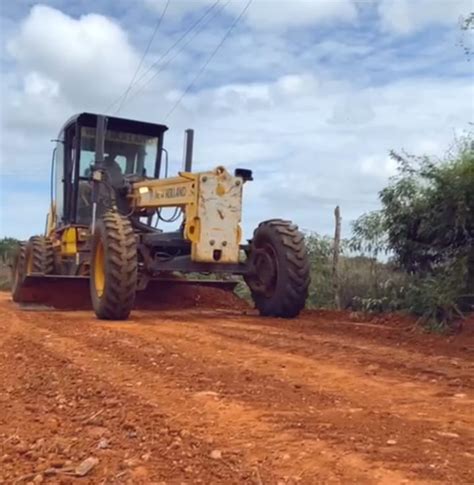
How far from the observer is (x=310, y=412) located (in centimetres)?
528

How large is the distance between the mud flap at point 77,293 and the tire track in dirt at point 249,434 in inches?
257

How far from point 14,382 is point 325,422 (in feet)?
9.06

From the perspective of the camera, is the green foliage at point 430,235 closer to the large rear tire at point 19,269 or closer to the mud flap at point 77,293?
the mud flap at point 77,293

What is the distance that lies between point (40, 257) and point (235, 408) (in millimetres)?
10529

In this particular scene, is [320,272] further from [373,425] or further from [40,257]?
[373,425]

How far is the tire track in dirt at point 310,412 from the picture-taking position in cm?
436

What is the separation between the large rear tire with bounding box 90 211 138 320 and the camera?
35.4 feet

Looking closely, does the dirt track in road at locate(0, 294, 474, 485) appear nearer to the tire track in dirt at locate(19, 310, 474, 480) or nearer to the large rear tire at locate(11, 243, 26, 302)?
the tire track in dirt at locate(19, 310, 474, 480)

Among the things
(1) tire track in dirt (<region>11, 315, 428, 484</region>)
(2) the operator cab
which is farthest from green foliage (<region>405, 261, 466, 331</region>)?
(2) the operator cab

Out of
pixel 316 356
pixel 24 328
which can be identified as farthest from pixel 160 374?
pixel 24 328

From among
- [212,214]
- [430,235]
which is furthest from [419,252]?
[212,214]

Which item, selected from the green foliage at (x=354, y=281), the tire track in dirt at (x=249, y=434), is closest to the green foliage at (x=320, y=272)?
the green foliage at (x=354, y=281)

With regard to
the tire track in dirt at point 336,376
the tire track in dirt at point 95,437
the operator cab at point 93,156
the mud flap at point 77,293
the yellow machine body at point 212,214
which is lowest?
the tire track in dirt at point 95,437

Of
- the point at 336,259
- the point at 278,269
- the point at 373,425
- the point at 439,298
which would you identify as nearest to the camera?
the point at 373,425
